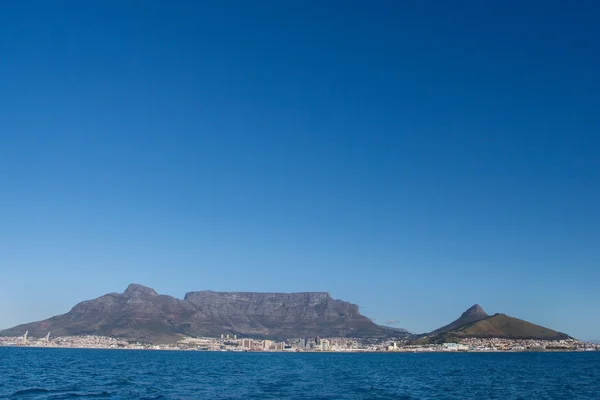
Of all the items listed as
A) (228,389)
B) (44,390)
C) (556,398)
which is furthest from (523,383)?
(44,390)

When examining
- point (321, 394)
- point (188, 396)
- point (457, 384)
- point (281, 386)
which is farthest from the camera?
point (457, 384)

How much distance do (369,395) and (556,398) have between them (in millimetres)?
20232

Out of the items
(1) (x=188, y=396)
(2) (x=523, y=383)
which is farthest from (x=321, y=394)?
(2) (x=523, y=383)

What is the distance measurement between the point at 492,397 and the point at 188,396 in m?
32.9

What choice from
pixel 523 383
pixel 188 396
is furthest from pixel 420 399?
pixel 523 383

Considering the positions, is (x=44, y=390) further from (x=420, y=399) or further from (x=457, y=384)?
(x=457, y=384)

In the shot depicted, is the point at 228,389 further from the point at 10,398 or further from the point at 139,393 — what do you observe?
the point at 10,398

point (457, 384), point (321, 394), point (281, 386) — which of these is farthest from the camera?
point (457, 384)

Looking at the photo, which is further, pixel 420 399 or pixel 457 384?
pixel 457 384

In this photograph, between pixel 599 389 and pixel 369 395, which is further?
pixel 599 389

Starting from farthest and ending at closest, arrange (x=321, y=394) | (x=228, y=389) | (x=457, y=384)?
1. (x=457, y=384)
2. (x=228, y=389)
3. (x=321, y=394)

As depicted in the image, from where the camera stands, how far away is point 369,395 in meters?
60.4

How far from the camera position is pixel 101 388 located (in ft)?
209

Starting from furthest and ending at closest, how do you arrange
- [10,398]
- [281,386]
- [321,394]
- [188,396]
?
[281,386]
[321,394]
[188,396]
[10,398]
